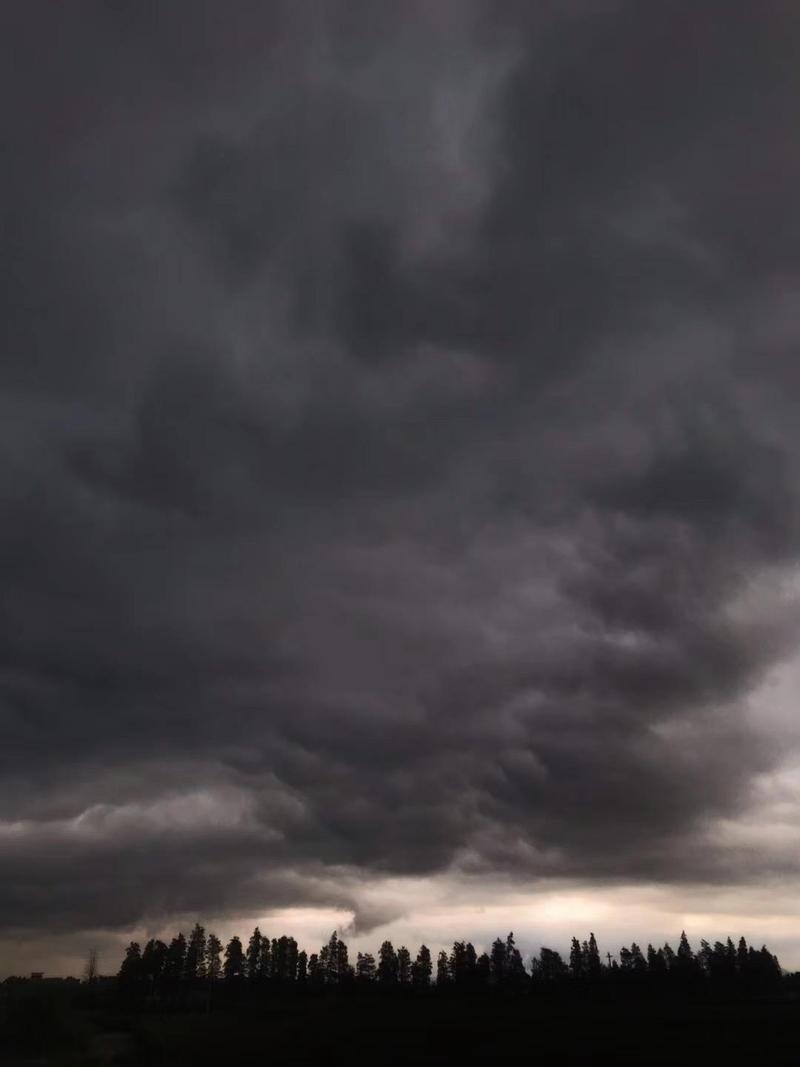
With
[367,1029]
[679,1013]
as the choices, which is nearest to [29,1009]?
[367,1029]

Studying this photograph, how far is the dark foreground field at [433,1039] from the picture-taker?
123812 mm

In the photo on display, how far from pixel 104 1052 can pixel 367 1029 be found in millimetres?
49540

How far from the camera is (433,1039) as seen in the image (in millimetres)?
148875

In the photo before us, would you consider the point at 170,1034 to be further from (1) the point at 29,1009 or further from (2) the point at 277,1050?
(2) the point at 277,1050

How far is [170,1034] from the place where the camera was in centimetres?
17450

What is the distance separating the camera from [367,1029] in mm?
167625

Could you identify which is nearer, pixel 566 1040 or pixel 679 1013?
pixel 566 1040

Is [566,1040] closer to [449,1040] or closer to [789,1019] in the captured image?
[449,1040]

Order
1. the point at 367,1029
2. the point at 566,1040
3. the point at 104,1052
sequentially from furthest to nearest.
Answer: the point at 367,1029
the point at 104,1052
the point at 566,1040

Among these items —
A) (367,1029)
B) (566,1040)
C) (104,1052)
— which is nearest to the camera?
(566,1040)

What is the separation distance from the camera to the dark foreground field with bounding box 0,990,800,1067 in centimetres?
12381

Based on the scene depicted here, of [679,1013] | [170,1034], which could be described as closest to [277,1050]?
[170,1034]

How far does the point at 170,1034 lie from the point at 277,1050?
152ft

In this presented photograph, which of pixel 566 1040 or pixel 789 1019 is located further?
pixel 789 1019
